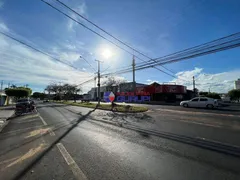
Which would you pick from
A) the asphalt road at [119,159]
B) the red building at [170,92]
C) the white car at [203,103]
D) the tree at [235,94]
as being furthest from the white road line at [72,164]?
the tree at [235,94]

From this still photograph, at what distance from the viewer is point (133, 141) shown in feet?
19.7

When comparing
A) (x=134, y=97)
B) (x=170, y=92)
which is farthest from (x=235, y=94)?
(x=134, y=97)

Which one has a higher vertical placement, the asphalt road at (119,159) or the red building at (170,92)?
the red building at (170,92)

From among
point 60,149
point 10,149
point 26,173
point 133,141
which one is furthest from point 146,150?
point 10,149

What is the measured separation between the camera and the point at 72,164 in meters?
4.02

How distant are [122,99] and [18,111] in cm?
4270

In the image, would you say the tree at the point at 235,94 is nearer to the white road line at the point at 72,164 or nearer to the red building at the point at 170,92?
the red building at the point at 170,92

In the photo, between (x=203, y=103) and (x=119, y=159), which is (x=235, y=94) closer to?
(x=203, y=103)

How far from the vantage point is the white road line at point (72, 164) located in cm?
343

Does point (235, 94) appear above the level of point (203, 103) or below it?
above

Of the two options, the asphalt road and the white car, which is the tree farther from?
the asphalt road

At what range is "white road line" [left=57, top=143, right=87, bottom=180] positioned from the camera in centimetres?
343

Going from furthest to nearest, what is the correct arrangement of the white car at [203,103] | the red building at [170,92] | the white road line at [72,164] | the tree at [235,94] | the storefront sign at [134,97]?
the tree at [235,94] < the storefront sign at [134,97] < the red building at [170,92] < the white car at [203,103] < the white road line at [72,164]

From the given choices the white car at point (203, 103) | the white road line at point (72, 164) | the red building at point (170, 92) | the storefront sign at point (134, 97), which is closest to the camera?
the white road line at point (72, 164)
